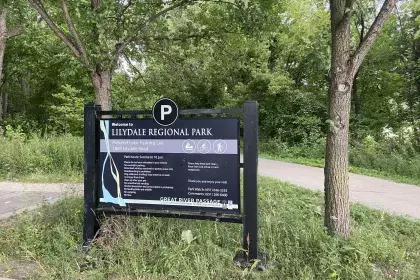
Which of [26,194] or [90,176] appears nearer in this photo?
[90,176]

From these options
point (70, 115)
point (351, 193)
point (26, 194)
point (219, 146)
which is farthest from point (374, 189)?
point (70, 115)

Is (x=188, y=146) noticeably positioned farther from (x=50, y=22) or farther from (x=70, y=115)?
(x=70, y=115)

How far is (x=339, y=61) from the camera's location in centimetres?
358

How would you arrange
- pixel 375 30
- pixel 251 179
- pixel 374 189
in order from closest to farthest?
pixel 251 179 < pixel 375 30 < pixel 374 189

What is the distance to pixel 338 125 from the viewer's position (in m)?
3.63

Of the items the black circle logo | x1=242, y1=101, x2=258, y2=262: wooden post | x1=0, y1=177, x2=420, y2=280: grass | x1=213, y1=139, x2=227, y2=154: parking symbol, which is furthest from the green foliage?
x1=242, y1=101, x2=258, y2=262: wooden post

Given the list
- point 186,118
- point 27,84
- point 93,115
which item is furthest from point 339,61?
point 27,84

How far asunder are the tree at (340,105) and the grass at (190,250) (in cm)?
Result: 27

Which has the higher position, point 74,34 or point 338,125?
point 74,34

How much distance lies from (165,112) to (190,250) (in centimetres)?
142

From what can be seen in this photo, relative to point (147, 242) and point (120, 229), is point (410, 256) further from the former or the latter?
point (120, 229)

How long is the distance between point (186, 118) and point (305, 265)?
1839mm

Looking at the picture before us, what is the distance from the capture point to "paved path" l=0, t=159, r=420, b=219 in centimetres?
578

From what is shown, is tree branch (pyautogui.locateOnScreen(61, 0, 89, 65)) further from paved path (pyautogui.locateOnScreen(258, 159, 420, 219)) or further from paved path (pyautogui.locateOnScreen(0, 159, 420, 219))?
paved path (pyautogui.locateOnScreen(258, 159, 420, 219))
